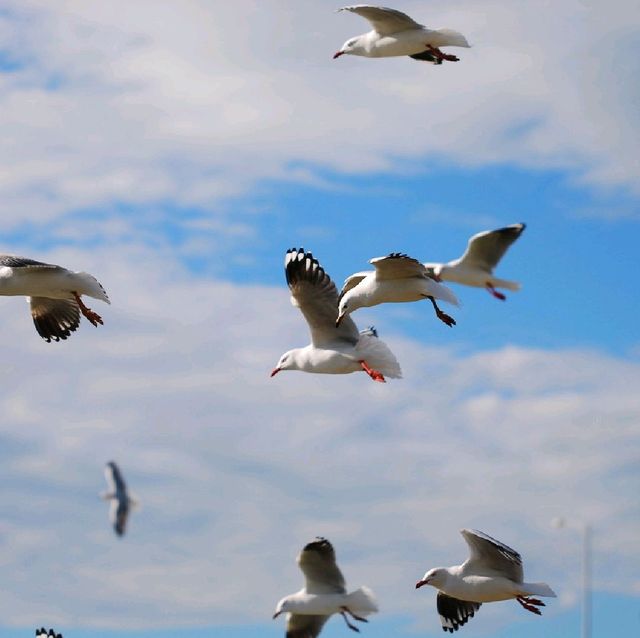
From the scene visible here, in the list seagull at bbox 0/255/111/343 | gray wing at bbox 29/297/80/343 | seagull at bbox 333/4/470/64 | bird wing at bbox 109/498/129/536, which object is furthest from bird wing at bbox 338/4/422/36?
bird wing at bbox 109/498/129/536

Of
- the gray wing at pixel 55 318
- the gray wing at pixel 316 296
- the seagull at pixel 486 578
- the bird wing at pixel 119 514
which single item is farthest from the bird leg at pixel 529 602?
the bird wing at pixel 119 514

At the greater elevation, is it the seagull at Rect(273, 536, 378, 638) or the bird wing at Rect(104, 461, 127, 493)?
the bird wing at Rect(104, 461, 127, 493)

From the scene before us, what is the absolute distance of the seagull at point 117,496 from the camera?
31.8 metres

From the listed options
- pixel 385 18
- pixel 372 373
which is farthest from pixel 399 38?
pixel 372 373

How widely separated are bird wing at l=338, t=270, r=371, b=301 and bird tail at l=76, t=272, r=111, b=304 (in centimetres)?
226

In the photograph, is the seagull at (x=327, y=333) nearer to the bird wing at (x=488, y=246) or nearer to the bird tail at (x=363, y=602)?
the bird wing at (x=488, y=246)

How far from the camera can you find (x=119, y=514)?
3173 centimetres

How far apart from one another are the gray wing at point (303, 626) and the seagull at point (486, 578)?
3.12 meters

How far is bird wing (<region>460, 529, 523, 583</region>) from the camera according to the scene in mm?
13477

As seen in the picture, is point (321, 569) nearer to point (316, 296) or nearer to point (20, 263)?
point (316, 296)

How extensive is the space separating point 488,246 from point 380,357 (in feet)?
6.72

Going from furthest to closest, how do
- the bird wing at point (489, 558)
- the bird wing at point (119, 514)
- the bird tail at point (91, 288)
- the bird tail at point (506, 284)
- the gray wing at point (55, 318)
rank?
the bird wing at point (119, 514) < the gray wing at point (55, 318) < the bird tail at point (506, 284) < the bird tail at point (91, 288) < the bird wing at point (489, 558)

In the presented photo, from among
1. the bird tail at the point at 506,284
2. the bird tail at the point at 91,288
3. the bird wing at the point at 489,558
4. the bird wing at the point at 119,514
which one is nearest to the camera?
the bird wing at the point at 489,558

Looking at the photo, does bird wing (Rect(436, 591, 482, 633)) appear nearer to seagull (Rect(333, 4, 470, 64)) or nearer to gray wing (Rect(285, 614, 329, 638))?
gray wing (Rect(285, 614, 329, 638))
